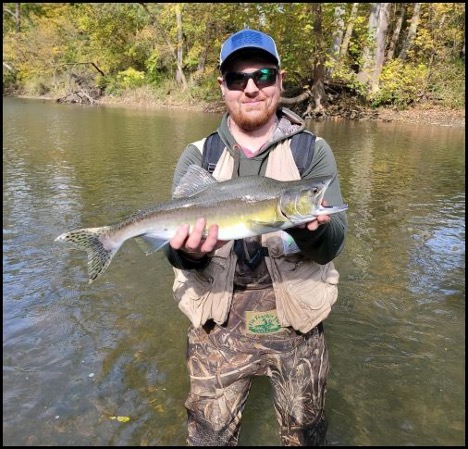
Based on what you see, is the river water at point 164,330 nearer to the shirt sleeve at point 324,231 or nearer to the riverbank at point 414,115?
the shirt sleeve at point 324,231

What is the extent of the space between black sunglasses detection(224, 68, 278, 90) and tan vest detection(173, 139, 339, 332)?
0.45 m

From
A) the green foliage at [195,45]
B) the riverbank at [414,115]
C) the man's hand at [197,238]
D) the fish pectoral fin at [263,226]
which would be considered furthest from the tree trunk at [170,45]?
the fish pectoral fin at [263,226]

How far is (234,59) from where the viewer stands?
328 cm

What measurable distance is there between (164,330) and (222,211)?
3117 millimetres

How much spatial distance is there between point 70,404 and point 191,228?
2.44 meters

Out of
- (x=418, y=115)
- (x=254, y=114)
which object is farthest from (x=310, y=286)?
(x=418, y=115)

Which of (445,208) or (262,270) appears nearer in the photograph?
(262,270)

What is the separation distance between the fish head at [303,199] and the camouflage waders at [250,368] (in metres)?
0.72

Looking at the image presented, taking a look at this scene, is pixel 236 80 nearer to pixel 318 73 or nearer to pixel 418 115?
pixel 318 73

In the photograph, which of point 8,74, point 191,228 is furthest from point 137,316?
point 8,74

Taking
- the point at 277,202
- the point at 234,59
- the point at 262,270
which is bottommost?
the point at 262,270

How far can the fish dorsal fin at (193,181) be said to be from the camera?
299 centimetres

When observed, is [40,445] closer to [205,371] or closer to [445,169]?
[205,371]

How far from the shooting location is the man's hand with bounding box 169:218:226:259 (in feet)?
9.05
